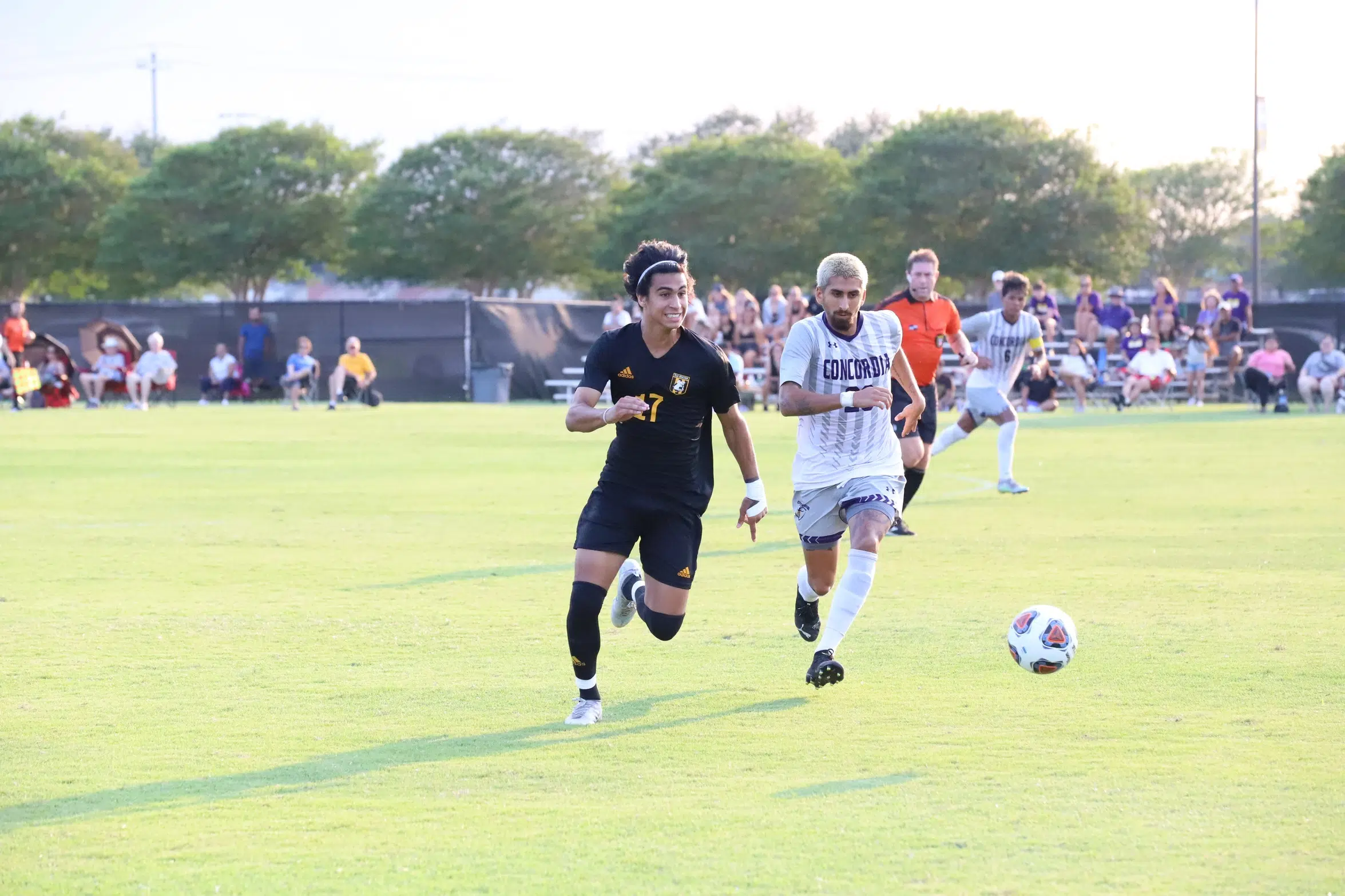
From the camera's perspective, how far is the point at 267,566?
11.9 m

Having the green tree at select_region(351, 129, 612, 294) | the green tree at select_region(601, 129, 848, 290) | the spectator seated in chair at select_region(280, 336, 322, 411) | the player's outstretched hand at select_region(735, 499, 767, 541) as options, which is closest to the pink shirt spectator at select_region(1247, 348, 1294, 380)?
the spectator seated in chair at select_region(280, 336, 322, 411)

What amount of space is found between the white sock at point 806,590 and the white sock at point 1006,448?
30.1 feet

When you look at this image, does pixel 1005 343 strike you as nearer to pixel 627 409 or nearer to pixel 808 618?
pixel 808 618

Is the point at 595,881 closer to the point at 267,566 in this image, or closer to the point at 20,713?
the point at 20,713

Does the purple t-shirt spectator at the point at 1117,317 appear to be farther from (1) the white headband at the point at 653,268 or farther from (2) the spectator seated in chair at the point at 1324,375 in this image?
(1) the white headband at the point at 653,268

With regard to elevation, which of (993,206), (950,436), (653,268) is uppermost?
(993,206)

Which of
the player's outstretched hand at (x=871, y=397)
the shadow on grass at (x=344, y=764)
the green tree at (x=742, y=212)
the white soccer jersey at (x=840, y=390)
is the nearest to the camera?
the shadow on grass at (x=344, y=764)

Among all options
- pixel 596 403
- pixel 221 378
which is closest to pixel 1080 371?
pixel 221 378

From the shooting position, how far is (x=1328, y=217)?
65188 mm

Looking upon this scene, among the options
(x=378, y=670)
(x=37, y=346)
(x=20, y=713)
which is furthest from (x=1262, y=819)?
(x=37, y=346)

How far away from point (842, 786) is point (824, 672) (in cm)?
136

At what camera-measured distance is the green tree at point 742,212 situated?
70438 mm

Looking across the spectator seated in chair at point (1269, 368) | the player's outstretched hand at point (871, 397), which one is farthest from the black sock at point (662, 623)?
the spectator seated in chair at point (1269, 368)

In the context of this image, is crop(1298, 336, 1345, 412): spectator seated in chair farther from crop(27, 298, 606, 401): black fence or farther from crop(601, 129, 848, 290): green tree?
crop(601, 129, 848, 290): green tree
